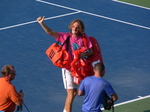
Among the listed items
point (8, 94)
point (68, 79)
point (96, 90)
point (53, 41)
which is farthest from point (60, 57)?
point (53, 41)

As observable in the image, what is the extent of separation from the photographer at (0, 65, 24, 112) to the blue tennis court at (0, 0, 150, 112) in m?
2.84

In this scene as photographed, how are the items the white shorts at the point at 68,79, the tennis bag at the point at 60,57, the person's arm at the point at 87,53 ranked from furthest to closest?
the white shorts at the point at 68,79, the tennis bag at the point at 60,57, the person's arm at the point at 87,53

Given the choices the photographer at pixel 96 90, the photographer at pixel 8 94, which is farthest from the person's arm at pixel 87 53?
the photographer at pixel 8 94

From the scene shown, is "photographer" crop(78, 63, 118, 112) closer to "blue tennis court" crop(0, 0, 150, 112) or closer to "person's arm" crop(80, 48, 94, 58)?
"person's arm" crop(80, 48, 94, 58)

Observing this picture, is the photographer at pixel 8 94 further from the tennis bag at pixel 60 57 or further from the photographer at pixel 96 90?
the tennis bag at pixel 60 57

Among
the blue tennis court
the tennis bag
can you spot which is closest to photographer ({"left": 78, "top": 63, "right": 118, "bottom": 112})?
the tennis bag

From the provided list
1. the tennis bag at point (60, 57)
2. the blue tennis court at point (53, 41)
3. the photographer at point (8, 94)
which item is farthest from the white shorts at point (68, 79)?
the photographer at point (8, 94)

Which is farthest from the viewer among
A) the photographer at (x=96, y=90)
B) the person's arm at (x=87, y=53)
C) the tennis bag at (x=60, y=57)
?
the tennis bag at (x=60, y=57)

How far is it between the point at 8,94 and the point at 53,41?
276 inches

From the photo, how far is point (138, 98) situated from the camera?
1373 cm

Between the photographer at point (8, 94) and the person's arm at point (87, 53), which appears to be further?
the person's arm at point (87, 53)

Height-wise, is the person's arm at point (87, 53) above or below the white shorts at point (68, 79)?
above

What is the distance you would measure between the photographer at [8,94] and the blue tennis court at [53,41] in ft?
9.32

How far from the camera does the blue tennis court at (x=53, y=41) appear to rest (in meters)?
14.0
